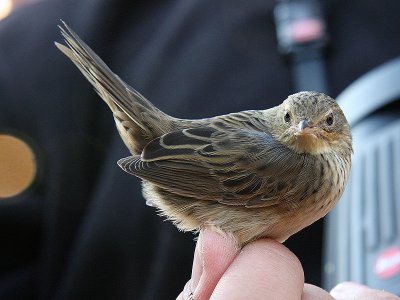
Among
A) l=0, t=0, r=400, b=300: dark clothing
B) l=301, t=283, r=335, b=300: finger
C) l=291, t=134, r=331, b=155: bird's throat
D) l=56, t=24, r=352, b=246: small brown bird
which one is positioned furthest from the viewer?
l=0, t=0, r=400, b=300: dark clothing

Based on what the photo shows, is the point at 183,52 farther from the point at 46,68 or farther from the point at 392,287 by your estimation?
the point at 392,287

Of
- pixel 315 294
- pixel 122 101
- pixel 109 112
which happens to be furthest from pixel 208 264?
pixel 109 112

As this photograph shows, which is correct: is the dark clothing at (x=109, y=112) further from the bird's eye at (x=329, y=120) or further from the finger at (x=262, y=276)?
the finger at (x=262, y=276)

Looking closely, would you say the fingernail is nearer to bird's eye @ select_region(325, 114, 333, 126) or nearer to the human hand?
the human hand

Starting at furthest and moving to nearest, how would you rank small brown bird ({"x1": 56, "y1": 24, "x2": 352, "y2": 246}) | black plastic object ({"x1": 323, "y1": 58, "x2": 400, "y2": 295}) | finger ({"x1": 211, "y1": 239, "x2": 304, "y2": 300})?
1. black plastic object ({"x1": 323, "y1": 58, "x2": 400, "y2": 295})
2. small brown bird ({"x1": 56, "y1": 24, "x2": 352, "y2": 246})
3. finger ({"x1": 211, "y1": 239, "x2": 304, "y2": 300})

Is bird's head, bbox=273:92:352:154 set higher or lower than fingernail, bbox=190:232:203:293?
higher

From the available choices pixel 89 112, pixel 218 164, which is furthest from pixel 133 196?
pixel 218 164

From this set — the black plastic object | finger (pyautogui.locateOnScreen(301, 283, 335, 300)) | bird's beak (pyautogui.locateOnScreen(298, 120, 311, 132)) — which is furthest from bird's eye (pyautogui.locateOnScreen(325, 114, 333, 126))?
finger (pyautogui.locateOnScreen(301, 283, 335, 300))
